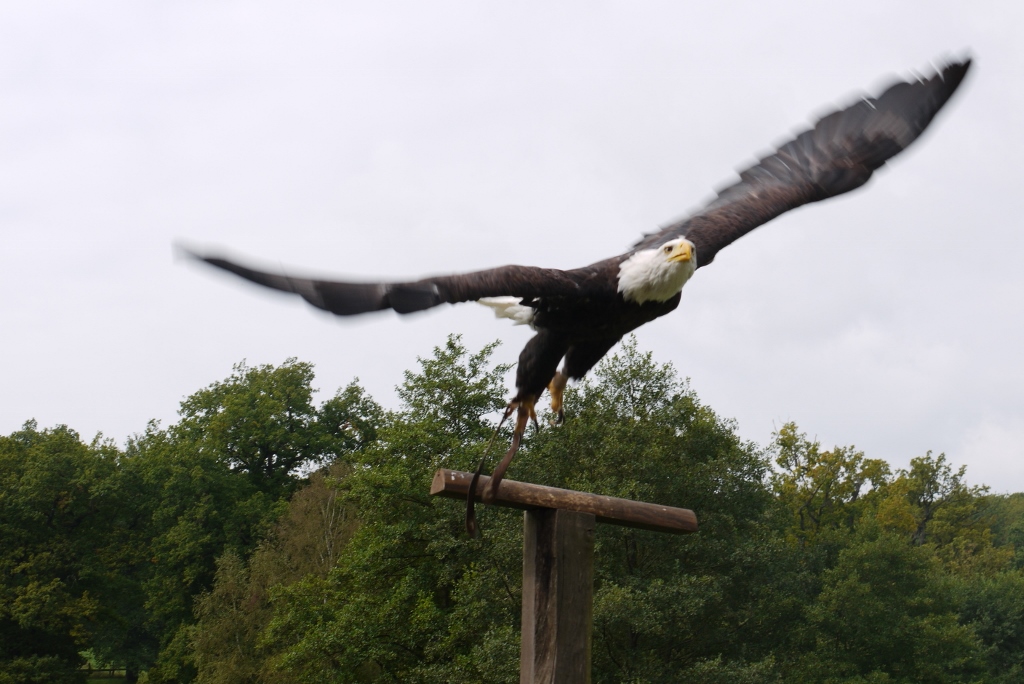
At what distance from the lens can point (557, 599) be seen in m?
4.12

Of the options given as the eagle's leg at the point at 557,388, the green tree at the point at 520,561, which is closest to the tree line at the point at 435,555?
the green tree at the point at 520,561

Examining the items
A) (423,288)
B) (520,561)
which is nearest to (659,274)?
(423,288)

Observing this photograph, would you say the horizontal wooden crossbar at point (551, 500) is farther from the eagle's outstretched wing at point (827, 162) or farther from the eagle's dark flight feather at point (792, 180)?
the eagle's outstretched wing at point (827, 162)

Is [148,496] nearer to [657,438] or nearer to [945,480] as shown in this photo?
[657,438]

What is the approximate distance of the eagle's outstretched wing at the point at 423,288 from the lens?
11.7ft

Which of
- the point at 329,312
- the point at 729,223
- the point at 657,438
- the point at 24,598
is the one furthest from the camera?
the point at 24,598

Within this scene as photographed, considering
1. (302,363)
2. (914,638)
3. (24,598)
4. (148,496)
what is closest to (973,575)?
(914,638)

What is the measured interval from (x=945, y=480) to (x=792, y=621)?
21.0 m

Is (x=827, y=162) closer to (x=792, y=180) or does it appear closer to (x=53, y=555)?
(x=792, y=180)

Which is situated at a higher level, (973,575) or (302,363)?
(302,363)

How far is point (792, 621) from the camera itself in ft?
62.5

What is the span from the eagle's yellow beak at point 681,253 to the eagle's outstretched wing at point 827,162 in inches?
24.2

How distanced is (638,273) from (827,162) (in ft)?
5.81

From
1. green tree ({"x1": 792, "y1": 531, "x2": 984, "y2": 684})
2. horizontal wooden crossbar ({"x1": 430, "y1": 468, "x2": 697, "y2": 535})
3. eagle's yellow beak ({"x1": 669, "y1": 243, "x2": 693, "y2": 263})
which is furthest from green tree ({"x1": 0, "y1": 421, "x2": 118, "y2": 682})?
eagle's yellow beak ({"x1": 669, "y1": 243, "x2": 693, "y2": 263})
